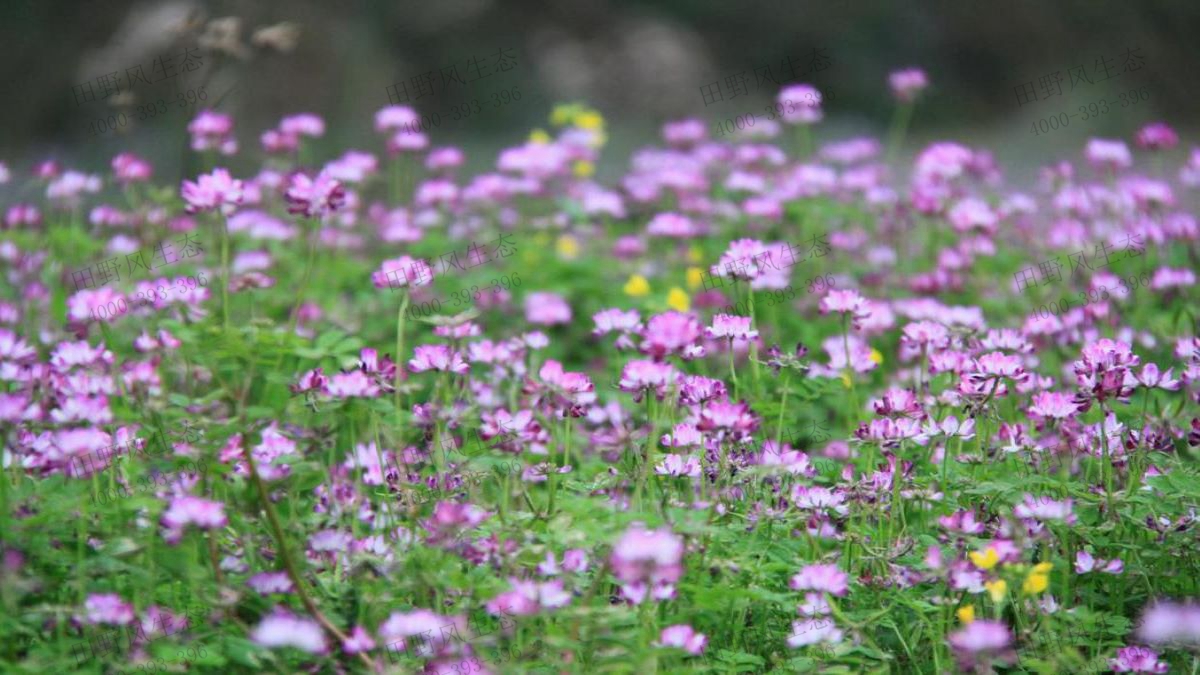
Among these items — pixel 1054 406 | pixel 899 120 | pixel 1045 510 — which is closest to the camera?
pixel 1045 510

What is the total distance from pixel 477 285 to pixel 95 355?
1.91m

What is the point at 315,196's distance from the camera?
2080 mm

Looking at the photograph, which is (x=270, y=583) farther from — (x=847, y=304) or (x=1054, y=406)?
(x=1054, y=406)

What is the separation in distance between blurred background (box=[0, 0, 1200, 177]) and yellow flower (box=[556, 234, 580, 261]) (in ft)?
7.79

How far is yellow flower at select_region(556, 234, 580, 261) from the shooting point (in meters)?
4.66

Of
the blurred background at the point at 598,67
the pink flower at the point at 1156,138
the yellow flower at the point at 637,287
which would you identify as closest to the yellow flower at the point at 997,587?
the yellow flower at the point at 637,287

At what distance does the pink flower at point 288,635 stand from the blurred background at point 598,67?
17.3ft

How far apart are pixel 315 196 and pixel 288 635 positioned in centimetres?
75

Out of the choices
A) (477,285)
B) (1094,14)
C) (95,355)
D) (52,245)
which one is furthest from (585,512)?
(1094,14)

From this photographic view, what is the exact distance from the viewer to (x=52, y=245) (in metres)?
4.22

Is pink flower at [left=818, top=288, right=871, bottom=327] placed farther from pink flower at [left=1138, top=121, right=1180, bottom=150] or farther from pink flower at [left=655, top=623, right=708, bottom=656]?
pink flower at [left=1138, top=121, right=1180, bottom=150]

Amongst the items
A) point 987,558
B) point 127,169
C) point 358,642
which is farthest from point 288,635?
point 127,169

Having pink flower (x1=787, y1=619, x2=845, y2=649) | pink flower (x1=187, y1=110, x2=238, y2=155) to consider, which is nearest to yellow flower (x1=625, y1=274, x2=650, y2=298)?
pink flower (x1=187, y1=110, x2=238, y2=155)

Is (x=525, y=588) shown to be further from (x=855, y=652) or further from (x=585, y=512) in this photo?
(x=855, y=652)
